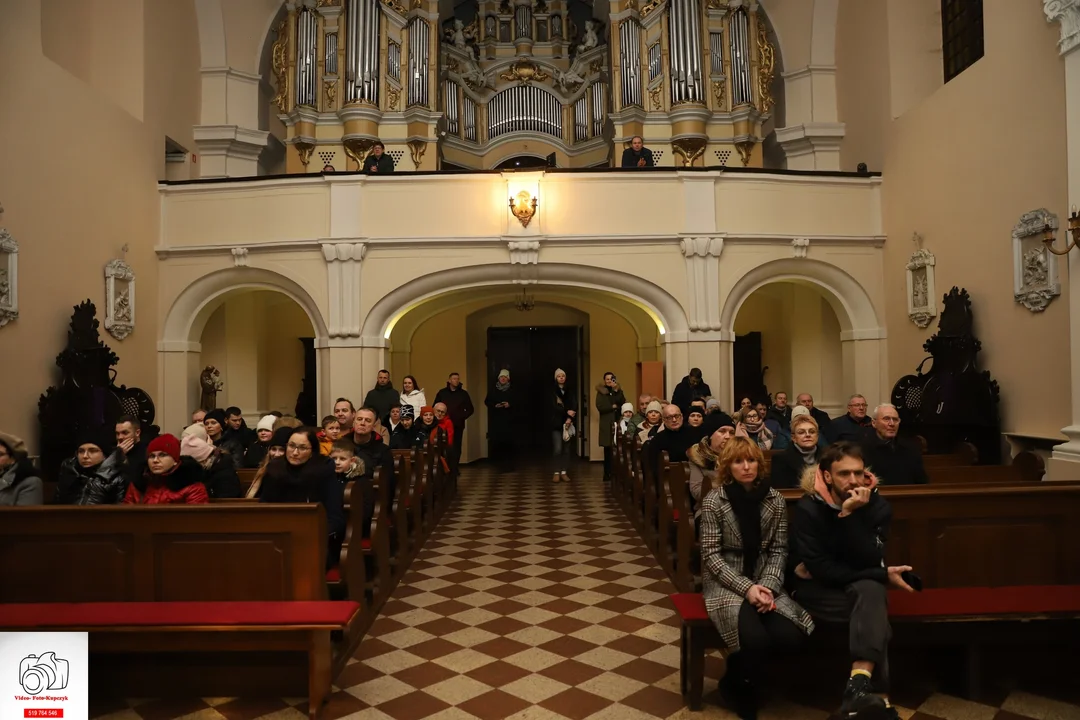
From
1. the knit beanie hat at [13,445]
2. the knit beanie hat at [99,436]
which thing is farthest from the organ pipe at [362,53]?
the knit beanie hat at [13,445]

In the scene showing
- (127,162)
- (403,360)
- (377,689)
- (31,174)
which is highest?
(127,162)

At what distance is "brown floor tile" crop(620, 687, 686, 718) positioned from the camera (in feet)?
11.1

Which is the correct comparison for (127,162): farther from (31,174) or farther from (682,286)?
(682,286)

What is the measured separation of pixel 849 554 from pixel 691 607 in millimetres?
720

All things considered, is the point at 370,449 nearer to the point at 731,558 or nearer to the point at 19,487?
the point at 19,487

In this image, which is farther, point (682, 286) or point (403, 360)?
point (403, 360)

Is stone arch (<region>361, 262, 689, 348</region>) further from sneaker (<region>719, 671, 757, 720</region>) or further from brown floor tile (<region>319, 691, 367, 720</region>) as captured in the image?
sneaker (<region>719, 671, 757, 720</region>)

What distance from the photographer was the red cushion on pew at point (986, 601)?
10.9 feet

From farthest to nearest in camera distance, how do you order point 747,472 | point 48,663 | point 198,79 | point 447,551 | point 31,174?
point 198,79 < point 31,174 < point 447,551 < point 747,472 < point 48,663

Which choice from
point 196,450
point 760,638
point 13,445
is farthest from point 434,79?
point 760,638

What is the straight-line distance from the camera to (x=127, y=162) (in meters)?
8.96

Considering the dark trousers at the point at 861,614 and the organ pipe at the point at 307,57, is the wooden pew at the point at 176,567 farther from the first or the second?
the organ pipe at the point at 307,57

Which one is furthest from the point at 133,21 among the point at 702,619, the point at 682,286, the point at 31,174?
the point at 702,619

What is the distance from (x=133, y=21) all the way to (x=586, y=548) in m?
8.10
